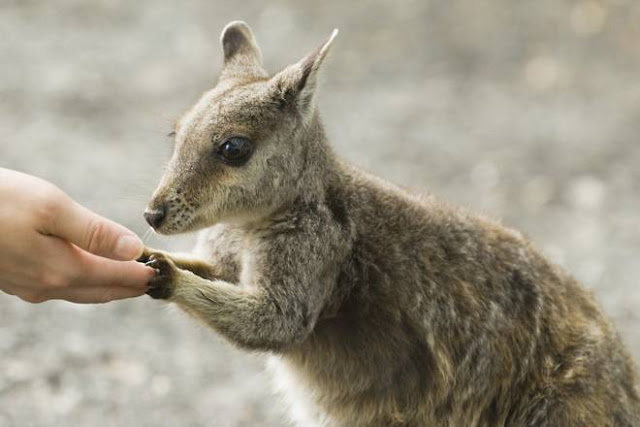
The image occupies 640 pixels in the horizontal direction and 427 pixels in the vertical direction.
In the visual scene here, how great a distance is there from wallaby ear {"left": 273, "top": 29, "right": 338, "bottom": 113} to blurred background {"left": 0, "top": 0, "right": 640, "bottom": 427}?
1842 millimetres

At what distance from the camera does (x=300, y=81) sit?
4.40m

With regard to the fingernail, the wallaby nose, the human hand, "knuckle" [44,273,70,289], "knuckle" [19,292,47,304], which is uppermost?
the wallaby nose

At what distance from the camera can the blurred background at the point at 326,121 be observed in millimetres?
6492

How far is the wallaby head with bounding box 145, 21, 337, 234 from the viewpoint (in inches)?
167

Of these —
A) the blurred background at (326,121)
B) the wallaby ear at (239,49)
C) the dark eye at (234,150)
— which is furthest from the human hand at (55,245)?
the blurred background at (326,121)

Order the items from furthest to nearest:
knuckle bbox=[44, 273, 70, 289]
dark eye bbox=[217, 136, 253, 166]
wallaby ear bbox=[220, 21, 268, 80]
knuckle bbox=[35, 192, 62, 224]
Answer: wallaby ear bbox=[220, 21, 268, 80] < dark eye bbox=[217, 136, 253, 166] < knuckle bbox=[44, 273, 70, 289] < knuckle bbox=[35, 192, 62, 224]

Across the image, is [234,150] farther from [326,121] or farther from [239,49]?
[326,121]

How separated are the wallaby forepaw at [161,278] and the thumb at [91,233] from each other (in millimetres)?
210

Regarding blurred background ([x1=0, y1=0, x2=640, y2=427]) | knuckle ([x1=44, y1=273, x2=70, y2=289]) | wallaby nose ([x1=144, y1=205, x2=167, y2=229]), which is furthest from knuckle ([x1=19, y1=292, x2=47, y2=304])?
blurred background ([x1=0, y1=0, x2=640, y2=427])

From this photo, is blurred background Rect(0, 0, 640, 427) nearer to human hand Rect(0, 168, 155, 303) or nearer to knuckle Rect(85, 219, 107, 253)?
human hand Rect(0, 168, 155, 303)

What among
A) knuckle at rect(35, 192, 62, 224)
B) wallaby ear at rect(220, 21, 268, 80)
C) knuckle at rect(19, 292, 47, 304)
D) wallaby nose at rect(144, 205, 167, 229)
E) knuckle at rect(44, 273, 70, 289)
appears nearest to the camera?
knuckle at rect(35, 192, 62, 224)

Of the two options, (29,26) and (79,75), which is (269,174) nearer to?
(79,75)

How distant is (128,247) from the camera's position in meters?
3.80

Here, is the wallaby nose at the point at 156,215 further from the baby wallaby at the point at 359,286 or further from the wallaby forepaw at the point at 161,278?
the wallaby forepaw at the point at 161,278
